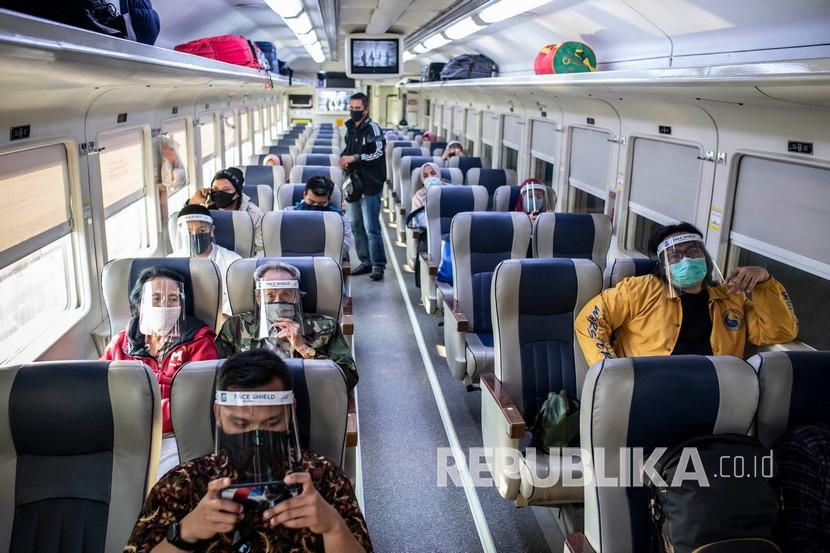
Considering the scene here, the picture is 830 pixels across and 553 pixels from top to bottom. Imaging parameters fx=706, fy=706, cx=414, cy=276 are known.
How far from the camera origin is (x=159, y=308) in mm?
3295

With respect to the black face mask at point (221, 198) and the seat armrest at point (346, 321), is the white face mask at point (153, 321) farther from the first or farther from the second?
the black face mask at point (221, 198)

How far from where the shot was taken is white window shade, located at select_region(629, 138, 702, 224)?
4.88m

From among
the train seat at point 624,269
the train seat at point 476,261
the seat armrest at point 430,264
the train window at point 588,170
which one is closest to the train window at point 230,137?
the train window at point 588,170

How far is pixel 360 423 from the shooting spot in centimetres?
492

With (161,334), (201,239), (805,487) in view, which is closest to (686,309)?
(805,487)

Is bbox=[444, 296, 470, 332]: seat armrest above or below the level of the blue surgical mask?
below

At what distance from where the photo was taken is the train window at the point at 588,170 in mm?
6664

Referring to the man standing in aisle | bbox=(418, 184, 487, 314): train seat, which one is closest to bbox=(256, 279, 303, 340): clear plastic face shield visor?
bbox=(418, 184, 487, 314): train seat

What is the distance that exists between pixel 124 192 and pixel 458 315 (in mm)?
3056

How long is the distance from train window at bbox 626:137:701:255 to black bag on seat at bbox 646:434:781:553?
9.07 ft

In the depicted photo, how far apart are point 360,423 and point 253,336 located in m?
1.64

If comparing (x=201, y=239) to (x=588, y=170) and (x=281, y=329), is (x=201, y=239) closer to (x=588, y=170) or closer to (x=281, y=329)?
(x=281, y=329)

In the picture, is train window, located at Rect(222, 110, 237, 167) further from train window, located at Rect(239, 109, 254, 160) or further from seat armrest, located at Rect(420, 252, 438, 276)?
seat armrest, located at Rect(420, 252, 438, 276)

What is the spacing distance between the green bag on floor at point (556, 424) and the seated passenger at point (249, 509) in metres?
1.43
